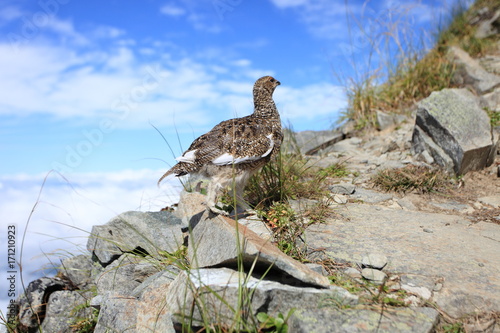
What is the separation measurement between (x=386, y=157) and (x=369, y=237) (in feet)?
15.0

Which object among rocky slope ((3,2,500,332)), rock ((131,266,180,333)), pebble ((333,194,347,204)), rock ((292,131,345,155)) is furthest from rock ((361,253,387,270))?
rock ((292,131,345,155))

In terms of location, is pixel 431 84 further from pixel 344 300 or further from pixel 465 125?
pixel 344 300

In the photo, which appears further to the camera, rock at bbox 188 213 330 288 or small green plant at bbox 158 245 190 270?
small green plant at bbox 158 245 190 270

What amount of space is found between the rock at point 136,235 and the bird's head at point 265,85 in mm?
2112

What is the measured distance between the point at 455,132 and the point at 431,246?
3757mm

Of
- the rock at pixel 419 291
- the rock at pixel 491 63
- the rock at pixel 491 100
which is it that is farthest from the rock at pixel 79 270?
the rock at pixel 491 63

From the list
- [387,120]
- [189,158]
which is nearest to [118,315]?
[189,158]

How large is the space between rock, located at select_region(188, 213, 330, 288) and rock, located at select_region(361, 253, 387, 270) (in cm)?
77

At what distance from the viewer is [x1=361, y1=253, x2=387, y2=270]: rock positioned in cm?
394

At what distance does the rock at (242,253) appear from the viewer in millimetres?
3324

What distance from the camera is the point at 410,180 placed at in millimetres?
6855

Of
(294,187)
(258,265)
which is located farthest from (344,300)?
(294,187)

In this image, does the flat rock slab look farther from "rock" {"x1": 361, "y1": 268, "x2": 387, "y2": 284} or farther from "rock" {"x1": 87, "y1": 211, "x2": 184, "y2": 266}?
"rock" {"x1": 87, "y1": 211, "x2": 184, "y2": 266}

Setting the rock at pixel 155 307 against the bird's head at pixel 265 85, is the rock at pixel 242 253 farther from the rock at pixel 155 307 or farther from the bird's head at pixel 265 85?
the bird's head at pixel 265 85
